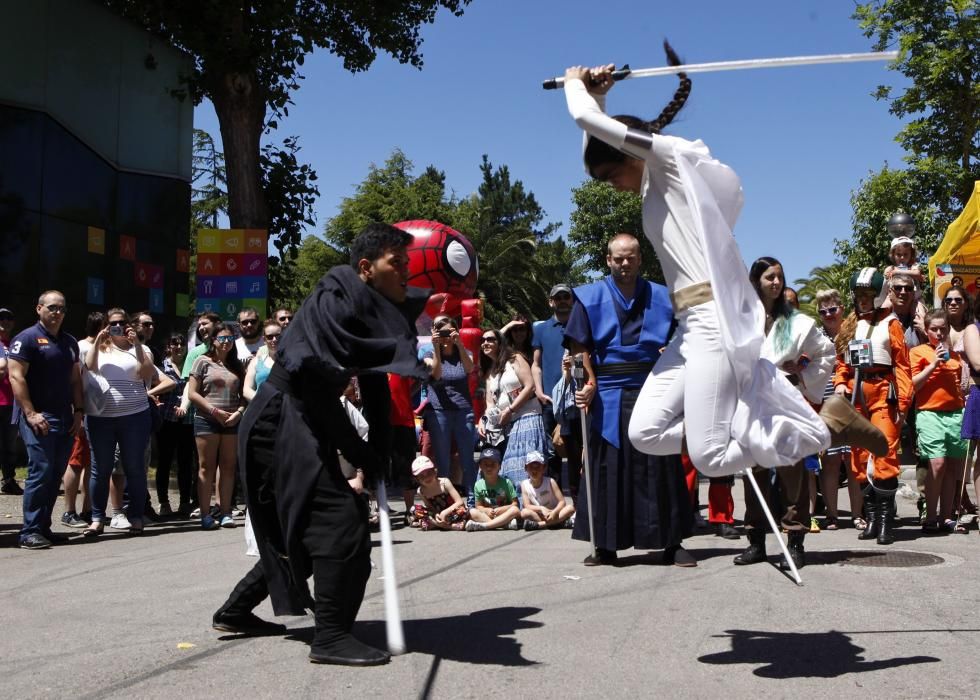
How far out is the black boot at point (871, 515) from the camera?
855 cm

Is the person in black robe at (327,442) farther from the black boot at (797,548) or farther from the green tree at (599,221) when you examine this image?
the green tree at (599,221)

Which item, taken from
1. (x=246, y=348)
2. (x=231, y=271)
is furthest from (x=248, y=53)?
(x=246, y=348)

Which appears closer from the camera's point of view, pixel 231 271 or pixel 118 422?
pixel 118 422

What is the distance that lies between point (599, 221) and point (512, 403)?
49.6 metres

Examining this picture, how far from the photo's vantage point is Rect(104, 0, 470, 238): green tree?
17500 mm

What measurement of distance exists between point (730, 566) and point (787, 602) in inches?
56.2

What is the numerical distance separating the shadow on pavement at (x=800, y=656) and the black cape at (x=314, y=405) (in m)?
1.84

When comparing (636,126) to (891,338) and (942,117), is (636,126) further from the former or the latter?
(942,117)

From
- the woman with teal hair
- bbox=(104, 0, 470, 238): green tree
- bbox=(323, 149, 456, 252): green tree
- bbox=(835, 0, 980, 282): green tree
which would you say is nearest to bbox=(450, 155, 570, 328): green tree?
bbox=(323, 149, 456, 252): green tree

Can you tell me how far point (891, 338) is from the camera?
879 centimetres

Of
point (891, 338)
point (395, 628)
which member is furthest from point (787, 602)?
point (891, 338)

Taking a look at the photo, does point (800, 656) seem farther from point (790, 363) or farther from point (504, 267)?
point (504, 267)

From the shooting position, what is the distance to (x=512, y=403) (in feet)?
36.7

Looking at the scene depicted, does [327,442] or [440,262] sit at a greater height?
[440,262]
